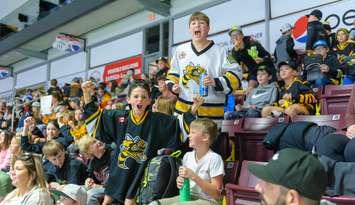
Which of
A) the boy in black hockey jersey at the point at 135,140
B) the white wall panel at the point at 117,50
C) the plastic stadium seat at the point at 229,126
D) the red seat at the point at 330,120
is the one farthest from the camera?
the white wall panel at the point at 117,50

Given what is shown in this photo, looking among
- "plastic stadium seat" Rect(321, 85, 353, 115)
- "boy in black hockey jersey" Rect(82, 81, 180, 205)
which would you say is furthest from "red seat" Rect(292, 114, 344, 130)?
"boy in black hockey jersey" Rect(82, 81, 180, 205)

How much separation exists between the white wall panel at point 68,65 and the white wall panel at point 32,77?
687 millimetres

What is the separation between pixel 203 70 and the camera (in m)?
3.69

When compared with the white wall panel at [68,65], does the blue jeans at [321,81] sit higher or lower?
lower

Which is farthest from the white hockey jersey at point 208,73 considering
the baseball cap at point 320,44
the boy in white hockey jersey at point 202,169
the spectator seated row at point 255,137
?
the baseball cap at point 320,44

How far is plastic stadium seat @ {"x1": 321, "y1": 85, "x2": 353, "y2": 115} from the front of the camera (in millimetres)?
4312

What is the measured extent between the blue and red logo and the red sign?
15.4ft

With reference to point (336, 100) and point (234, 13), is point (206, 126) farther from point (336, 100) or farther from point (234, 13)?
point (234, 13)

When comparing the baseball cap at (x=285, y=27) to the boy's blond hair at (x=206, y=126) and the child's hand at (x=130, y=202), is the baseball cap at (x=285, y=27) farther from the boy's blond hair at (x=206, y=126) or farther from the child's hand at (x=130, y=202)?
the child's hand at (x=130, y=202)

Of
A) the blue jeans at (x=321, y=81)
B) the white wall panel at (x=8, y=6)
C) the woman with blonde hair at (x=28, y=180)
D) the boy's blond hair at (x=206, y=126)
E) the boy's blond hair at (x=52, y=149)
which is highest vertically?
the white wall panel at (x=8, y=6)

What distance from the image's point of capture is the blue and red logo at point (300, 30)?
7.48 meters

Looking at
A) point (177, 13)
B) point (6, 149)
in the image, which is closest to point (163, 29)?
point (177, 13)

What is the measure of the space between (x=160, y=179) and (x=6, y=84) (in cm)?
1772

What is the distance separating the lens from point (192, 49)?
3.78m
